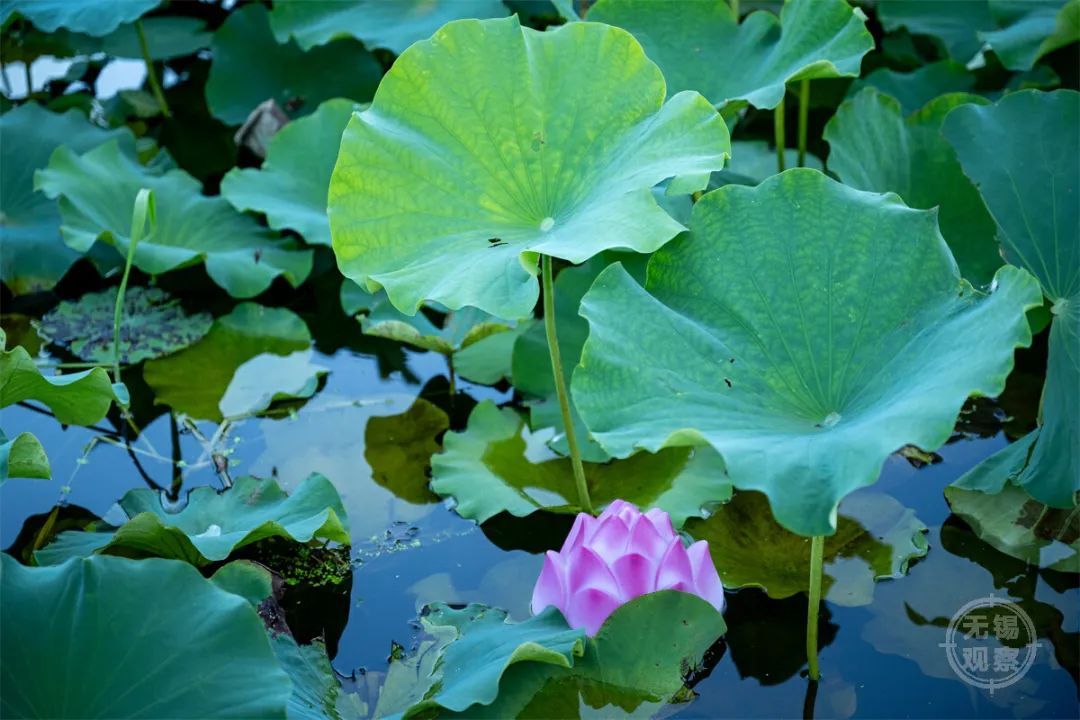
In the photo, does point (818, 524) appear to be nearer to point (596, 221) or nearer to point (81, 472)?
point (596, 221)

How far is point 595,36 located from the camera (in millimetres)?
1561

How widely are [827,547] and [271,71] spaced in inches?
75.0

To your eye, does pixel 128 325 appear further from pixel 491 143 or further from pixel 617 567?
pixel 617 567

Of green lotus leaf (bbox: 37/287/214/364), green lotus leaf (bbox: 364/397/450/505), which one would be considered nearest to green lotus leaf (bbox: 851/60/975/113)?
green lotus leaf (bbox: 364/397/450/505)

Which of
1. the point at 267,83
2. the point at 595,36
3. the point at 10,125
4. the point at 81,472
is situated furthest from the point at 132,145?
the point at 595,36

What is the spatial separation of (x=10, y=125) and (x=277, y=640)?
1.53 m

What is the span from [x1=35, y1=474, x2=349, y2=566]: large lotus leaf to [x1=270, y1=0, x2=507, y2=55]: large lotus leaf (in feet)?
3.79

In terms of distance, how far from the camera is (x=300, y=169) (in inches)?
93.5

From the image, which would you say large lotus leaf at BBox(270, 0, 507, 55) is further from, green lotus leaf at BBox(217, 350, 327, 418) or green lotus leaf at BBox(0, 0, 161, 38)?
green lotus leaf at BBox(217, 350, 327, 418)

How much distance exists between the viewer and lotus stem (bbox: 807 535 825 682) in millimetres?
1344

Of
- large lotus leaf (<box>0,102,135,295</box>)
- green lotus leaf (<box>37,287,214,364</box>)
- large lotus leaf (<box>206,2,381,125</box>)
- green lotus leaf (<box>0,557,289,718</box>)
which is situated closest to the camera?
green lotus leaf (<box>0,557,289,718</box>)

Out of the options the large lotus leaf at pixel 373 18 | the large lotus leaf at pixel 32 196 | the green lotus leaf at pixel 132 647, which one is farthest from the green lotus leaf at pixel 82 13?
the green lotus leaf at pixel 132 647

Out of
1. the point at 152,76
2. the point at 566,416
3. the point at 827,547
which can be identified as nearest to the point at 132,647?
the point at 566,416

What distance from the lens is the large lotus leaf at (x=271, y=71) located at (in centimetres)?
277
